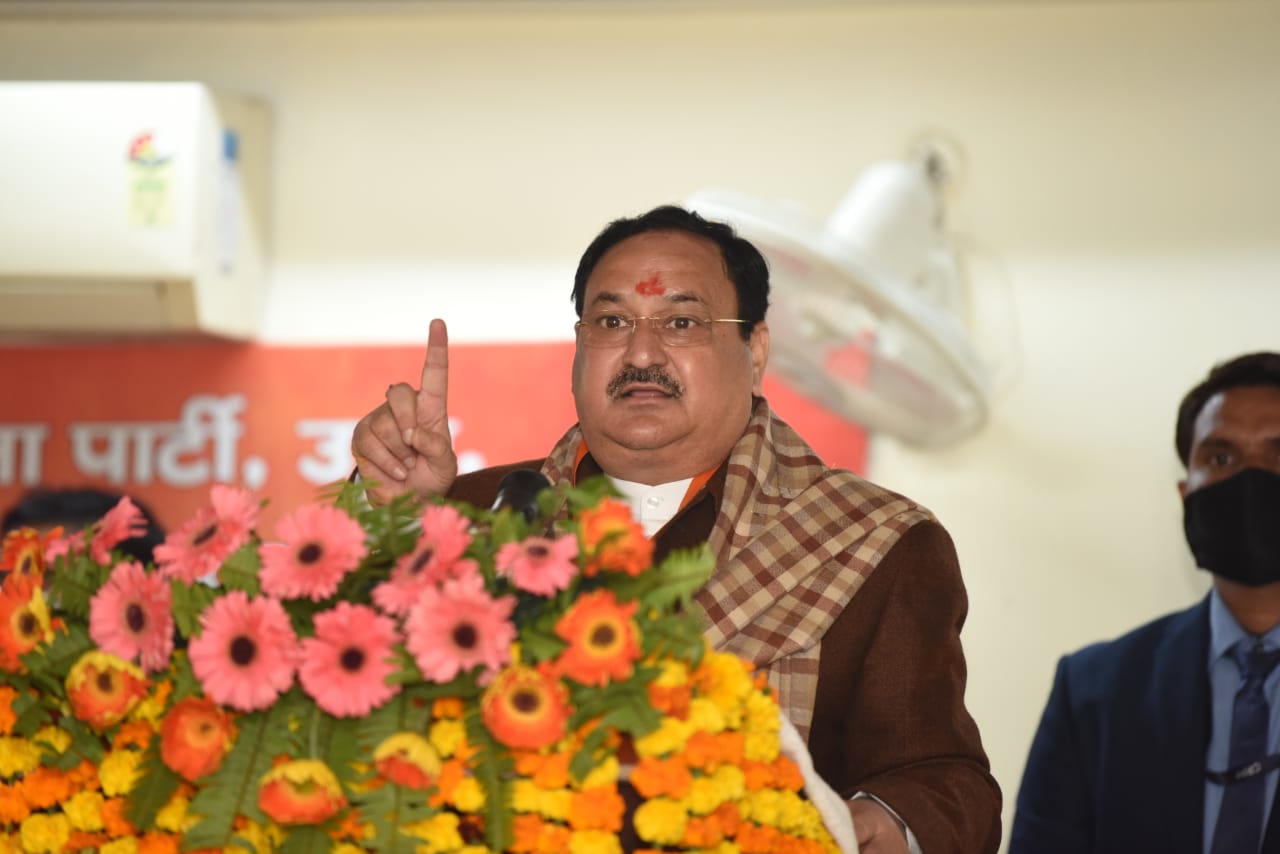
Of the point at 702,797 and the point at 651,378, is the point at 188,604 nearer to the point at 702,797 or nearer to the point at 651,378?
the point at 702,797

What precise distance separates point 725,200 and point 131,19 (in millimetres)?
2190

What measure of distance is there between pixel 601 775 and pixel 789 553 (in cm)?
67

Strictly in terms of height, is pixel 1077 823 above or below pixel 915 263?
below

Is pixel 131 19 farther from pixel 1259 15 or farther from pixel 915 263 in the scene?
pixel 1259 15

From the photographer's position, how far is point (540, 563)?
0.96 m

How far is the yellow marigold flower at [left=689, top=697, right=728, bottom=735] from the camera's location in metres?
0.97

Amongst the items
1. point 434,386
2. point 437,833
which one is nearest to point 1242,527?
point 434,386

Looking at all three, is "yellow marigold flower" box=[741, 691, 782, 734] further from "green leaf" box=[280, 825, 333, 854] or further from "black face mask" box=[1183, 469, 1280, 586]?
"black face mask" box=[1183, 469, 1280, 586]

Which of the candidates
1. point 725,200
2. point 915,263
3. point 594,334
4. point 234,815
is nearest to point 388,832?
point 234,815

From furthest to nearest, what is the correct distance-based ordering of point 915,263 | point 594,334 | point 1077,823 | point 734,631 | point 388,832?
point 915,263, point 1077,823, point 594,334, point 734,631, point 388,832

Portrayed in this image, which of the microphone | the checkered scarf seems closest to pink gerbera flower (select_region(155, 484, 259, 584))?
the microphone

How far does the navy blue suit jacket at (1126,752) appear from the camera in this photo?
2365mm

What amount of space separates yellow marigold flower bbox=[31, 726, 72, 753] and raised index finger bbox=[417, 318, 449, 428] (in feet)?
1.89

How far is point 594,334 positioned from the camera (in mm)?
1751
